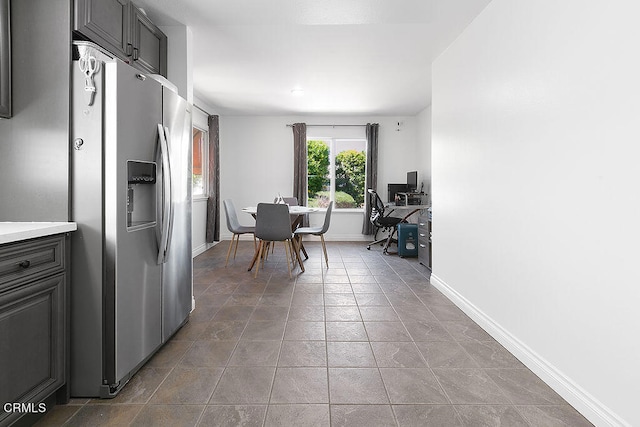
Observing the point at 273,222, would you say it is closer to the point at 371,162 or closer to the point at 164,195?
the point at 164,195

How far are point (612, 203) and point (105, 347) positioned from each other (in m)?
2.38

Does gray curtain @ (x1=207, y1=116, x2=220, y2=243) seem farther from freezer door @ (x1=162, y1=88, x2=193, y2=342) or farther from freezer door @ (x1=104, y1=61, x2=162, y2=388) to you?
freezer door @ (x1=104, y1=61, x2=162, y2=388)

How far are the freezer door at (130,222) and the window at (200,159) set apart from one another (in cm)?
427

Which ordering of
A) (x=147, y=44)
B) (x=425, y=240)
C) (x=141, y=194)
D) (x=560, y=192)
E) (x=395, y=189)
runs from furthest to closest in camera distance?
1. (x=395, y=189)
2. (x=425, y=240)
3. (x=147, y=44)
4. (x=141, y=194)
5. (x=560, y=192)

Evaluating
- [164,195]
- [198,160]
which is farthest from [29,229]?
[198,160]

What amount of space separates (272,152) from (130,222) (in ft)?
17.7

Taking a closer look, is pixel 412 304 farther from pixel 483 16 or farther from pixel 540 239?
pixel 483 16

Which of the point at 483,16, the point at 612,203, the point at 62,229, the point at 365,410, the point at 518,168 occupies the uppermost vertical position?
the point at 483,16

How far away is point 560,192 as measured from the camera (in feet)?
6.06

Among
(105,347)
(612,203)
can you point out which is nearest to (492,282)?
(612,203)

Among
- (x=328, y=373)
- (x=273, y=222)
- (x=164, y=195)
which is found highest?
(x=164, y=195)

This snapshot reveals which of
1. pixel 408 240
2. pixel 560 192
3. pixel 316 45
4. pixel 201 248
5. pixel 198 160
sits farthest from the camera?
pixel 198 160

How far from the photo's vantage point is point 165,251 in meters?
2.14

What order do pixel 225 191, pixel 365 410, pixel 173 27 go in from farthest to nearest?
pixel 225 191, pixel 173 27, pixel 365 410
